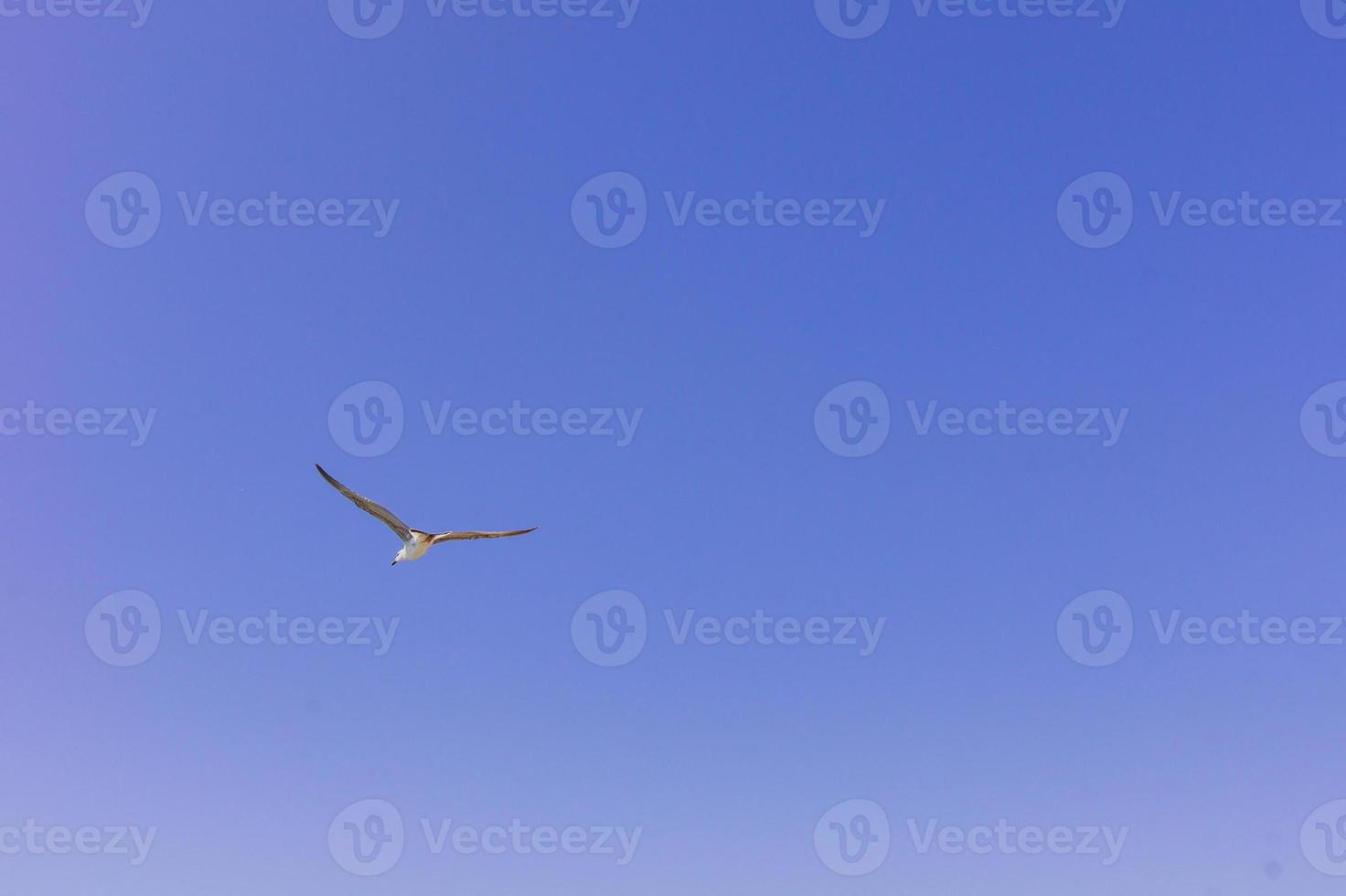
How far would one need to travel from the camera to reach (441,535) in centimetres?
2106

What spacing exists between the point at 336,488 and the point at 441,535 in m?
2.51

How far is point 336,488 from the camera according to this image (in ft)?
66.7

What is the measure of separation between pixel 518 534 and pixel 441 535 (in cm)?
173

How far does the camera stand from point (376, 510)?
20609 mm

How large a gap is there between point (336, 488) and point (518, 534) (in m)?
4.11

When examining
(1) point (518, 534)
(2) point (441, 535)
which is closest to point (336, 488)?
(2) point (441, 535)

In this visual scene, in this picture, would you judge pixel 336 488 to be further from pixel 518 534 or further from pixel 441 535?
pixel 518 534

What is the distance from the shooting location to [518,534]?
21.3m

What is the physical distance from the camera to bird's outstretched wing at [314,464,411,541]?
20.2m

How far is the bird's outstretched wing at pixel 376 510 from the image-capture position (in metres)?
20.2
